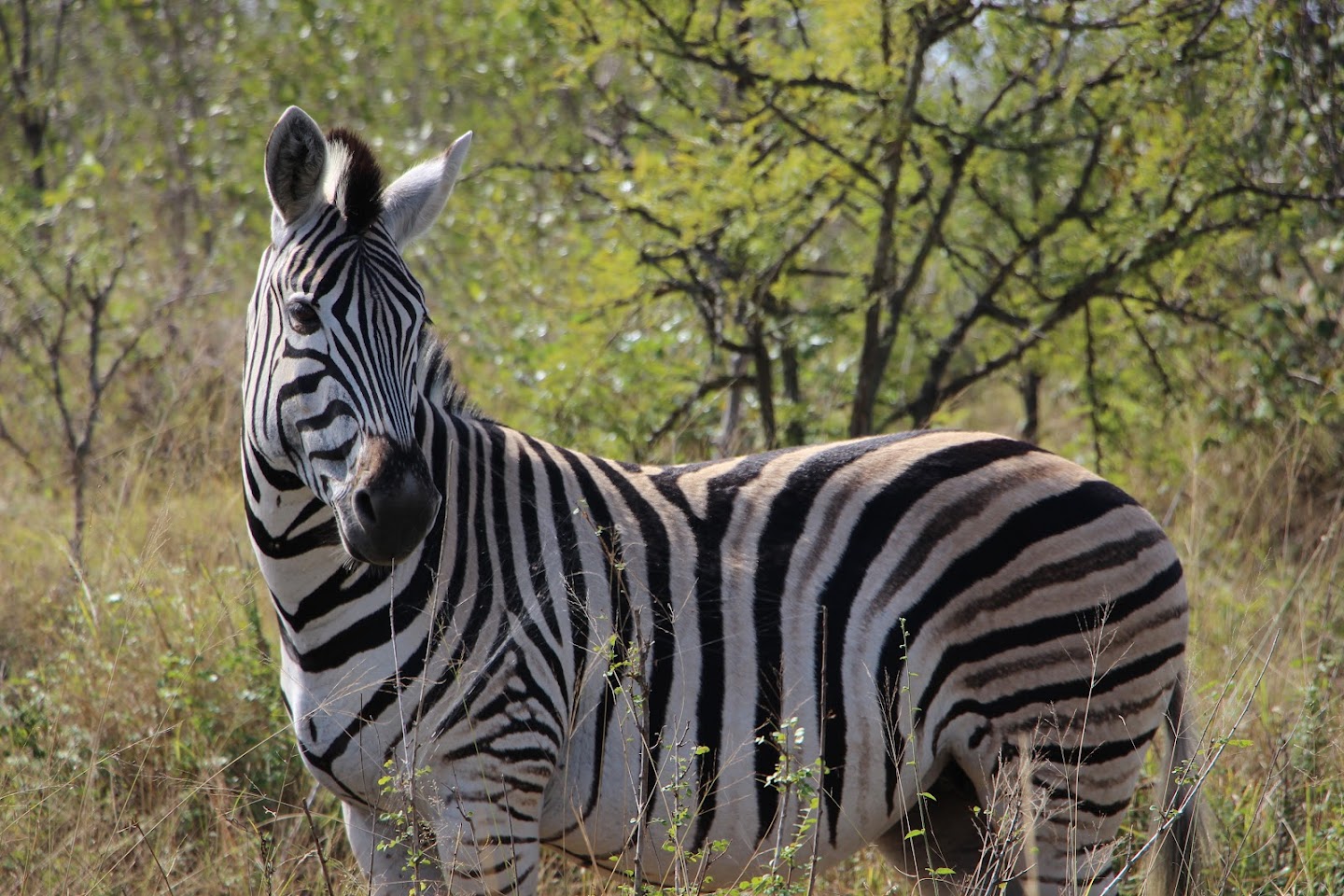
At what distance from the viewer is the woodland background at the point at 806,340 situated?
394 centimetres

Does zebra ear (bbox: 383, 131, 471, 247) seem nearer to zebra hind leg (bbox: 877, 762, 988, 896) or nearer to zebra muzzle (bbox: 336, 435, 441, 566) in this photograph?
zebra muzzle (bbox: 336, 435, 441, 566)

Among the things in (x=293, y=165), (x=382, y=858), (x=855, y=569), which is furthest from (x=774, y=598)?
(x=293, y=165)

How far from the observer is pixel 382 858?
2.93 metres

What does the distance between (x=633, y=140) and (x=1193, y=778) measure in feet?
17.0

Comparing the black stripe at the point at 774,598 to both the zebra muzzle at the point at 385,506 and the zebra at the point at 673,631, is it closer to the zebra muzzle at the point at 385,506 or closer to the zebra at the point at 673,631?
the zebra at the point at 673,631

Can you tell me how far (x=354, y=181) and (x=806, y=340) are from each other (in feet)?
11.2

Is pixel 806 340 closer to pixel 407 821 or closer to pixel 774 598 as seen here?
pixel 774 598

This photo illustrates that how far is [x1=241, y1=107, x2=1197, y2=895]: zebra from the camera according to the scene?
8.76ft

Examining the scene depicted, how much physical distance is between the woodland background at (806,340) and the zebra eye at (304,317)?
144cm

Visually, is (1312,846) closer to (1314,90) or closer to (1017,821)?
(1017,821)

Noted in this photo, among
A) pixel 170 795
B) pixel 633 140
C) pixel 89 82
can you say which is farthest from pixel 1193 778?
pixel 89 82

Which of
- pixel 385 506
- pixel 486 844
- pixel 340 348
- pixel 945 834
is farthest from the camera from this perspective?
pixel 945 834

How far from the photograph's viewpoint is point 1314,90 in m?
5.55

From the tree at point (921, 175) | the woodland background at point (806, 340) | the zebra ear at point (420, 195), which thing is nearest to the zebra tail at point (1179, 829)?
the woodland background at point (806, 340)
